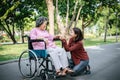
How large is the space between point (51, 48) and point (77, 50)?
1.02m

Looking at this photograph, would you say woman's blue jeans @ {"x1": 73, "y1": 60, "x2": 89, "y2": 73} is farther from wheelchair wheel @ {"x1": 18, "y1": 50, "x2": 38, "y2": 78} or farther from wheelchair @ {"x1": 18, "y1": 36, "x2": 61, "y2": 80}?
wheelchair wheel @ {"x1": 18, "y1": 50, "x2": 38, "y2": 78}

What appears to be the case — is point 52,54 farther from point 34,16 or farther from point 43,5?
point 34,16

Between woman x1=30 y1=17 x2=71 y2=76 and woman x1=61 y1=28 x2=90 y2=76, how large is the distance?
19.1 inches

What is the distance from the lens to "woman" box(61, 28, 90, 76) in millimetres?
7348

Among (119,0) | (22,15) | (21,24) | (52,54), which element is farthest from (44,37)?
(21,24)

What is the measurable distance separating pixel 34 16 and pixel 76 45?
33753mm

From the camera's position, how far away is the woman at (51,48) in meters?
6.59

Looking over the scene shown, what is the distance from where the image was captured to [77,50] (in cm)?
748

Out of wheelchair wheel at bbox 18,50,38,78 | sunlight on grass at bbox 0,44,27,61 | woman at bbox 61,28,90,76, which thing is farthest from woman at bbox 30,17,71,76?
sunlight on grass at bbox 0,44,27,61

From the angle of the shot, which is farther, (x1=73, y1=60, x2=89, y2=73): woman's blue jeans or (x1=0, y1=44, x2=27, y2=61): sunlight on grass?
(x1=0, y1=44, x2=27, y2=61): sunlight on grass

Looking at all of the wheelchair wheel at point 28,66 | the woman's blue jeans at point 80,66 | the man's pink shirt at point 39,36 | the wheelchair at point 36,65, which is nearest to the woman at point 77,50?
the woman's blue jeans at point 80,66

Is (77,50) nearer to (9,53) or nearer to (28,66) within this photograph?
(28,66)

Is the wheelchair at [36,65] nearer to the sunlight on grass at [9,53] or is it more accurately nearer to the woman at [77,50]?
the woman at [77,50]

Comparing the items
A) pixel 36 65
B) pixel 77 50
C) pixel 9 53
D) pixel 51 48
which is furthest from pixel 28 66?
pixel 9 53
